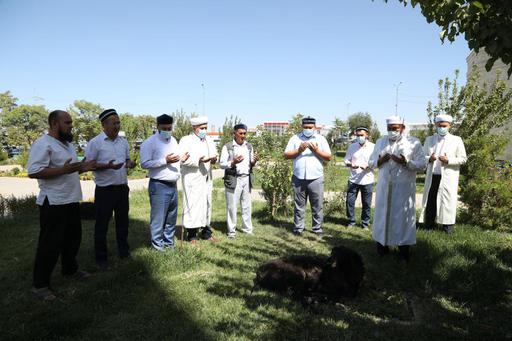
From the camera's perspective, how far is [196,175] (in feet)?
19.6

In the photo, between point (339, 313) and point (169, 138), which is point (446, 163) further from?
point (169, 138)

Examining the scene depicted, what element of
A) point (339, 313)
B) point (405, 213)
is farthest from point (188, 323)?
point (405, 213)

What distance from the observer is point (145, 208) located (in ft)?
30.6

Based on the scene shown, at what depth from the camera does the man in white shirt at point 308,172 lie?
A: 259 inches

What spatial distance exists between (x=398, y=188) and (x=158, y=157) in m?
3.55

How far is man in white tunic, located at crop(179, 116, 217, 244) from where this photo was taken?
5.88 m

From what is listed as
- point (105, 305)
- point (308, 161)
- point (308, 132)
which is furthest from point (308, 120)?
point (105, 305)

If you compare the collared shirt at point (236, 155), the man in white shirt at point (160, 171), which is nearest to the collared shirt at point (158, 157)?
the man in white shirt at point (160, 171)

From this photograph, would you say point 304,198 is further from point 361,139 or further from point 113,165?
point 113,165

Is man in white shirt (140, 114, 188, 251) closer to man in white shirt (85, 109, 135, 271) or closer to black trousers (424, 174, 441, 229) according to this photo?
man in white shirt (85, 109, 135, 271)

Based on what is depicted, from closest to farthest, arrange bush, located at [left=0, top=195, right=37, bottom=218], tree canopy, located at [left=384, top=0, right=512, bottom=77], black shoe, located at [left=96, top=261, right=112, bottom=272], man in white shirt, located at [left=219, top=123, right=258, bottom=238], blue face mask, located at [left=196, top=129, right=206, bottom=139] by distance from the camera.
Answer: tree canopy, located at [left=384, top=0, right=512, bottom=77], black shoe, located at [left=96, top=261, right=112, bottom=272], blue face mask, located at [left=196, top=129, right=206, bottom=139], man in white shirt, located at [left=219, top=123, right=258, bottom=238], bush, located at [left=0, top=195, right=37, bottom=218]

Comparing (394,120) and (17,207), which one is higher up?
(394,120)

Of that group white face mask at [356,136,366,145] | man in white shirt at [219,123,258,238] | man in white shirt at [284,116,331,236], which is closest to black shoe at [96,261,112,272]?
man in white shirt at [219,123,258,238]

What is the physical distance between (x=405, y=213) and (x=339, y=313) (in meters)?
2.17
